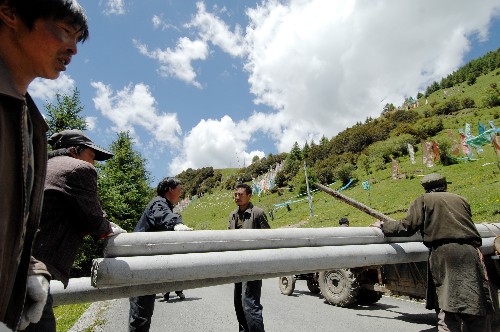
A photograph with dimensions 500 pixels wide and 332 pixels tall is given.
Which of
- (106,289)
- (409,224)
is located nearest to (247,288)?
(106,289)

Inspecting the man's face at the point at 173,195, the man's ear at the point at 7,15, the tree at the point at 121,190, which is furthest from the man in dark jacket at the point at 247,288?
the tree at the point at 121,190

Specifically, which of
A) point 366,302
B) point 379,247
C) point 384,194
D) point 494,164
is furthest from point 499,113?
point 379,247

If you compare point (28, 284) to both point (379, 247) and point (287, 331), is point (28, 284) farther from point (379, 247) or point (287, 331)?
point (287, 331)

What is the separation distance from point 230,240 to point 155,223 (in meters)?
1.31

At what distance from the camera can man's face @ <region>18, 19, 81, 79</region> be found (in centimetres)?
121

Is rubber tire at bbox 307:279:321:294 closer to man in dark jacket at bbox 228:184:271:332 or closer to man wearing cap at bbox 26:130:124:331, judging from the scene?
man in dark jacket at bbox 228:184:271:332

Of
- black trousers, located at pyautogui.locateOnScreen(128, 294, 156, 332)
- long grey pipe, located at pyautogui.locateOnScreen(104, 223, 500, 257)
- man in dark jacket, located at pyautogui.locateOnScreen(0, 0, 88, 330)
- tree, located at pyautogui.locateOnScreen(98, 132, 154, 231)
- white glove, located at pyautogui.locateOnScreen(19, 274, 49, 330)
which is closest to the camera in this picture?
man in dark jacket, located at pyautogui.locateOnScreen(0, 0, 88, 330)

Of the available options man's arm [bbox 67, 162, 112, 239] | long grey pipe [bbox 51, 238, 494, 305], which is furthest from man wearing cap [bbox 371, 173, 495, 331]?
man's arm [bbox 67, 162, 112, 239]

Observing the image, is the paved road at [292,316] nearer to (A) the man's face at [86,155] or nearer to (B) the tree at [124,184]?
(A) the man's face at [86,155]

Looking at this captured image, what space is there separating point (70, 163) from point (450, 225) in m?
4.11

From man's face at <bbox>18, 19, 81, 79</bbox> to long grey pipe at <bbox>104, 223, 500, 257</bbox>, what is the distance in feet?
5.28

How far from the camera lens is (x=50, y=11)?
125 centimetres

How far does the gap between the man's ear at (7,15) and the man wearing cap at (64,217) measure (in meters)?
1.33

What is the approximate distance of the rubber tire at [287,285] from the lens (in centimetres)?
967
